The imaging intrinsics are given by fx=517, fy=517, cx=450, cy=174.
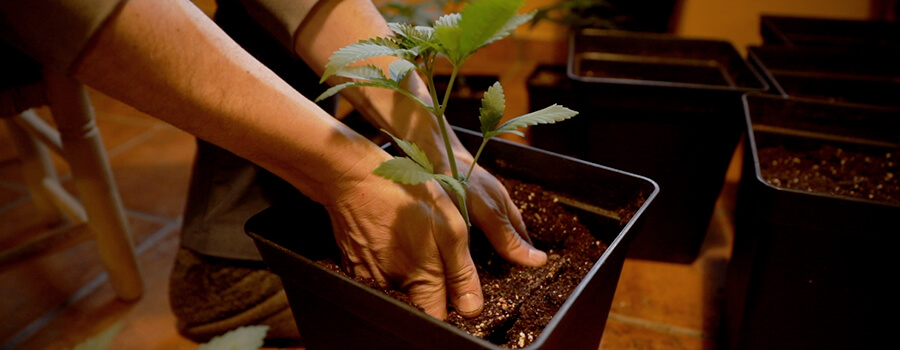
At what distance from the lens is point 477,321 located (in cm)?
47

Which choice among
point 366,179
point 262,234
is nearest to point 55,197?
point 262,234

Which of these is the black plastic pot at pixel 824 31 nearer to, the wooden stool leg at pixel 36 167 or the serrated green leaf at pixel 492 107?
the serrated green leaf at pixel 492 107

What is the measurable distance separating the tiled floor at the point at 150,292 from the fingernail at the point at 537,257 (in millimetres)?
336

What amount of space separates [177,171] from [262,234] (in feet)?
3.36

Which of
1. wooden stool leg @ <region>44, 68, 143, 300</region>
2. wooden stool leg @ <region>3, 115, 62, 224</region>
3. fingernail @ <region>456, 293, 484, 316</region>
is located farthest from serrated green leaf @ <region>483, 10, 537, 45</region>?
wooden stool leg @ <region>3, 115, 62, 224</region>

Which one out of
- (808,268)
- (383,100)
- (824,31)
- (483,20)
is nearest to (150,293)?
(383,100)

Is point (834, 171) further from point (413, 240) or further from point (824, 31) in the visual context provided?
point (824, 31)

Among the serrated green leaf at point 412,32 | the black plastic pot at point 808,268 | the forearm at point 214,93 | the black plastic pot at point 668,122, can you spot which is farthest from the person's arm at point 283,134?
the black plastic pot at point 668,122

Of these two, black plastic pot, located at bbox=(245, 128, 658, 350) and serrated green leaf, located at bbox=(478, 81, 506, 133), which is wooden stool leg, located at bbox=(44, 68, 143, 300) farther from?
serrated green leaf, located at bbox=(478, 81, 506, 133)

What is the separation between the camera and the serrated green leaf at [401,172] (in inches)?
14.8

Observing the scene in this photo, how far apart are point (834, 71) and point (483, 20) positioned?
1.07 meters

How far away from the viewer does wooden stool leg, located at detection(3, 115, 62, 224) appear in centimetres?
100

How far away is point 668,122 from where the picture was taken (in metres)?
0.84

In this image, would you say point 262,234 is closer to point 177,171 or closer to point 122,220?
point 122,220
